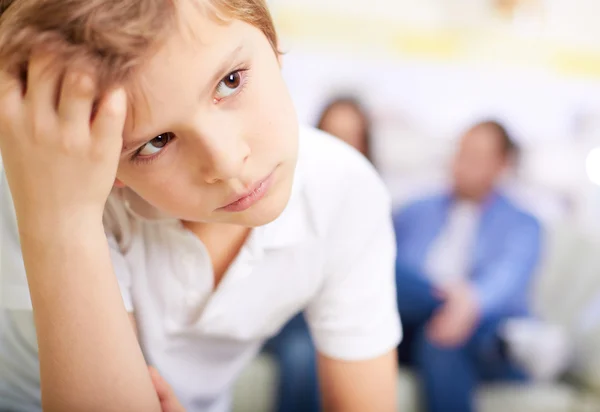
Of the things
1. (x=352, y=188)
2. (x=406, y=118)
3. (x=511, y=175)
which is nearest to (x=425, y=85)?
(x=406, y=118)

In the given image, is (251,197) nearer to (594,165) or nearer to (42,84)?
(42,84)

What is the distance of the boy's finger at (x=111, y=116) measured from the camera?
0.25 m

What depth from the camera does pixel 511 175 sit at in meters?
0.66

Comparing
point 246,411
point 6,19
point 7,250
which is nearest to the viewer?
point 6,19

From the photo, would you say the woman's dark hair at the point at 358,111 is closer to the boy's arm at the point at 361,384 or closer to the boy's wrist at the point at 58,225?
the boy's arm at the point at 361,384

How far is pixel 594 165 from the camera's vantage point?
2.17ft

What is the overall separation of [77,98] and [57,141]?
25mm

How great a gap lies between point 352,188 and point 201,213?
5.1 inches

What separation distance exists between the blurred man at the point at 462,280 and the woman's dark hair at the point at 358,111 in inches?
3.2

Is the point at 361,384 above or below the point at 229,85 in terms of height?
A: below

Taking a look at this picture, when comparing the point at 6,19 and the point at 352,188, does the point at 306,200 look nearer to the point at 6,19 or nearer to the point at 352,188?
the point at 352,188

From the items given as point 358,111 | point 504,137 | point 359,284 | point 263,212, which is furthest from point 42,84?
point 504,137

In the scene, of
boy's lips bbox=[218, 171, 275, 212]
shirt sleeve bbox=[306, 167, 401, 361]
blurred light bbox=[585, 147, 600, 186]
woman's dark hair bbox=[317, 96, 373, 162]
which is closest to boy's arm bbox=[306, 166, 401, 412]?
shirt sleeve bbox=[306, 167, 401, 361]

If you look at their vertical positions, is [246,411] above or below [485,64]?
below
